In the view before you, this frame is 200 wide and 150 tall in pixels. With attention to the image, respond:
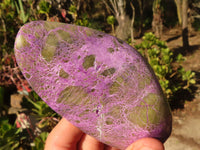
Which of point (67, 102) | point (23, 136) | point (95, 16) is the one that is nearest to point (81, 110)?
point (67, 102)

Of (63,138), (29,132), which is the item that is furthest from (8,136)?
(63,138)

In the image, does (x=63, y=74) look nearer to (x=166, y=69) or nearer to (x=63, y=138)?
(x=63, y=138)

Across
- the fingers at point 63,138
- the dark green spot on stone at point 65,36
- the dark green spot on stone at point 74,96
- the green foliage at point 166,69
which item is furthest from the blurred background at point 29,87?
the dark green spot on stone at point 65,36

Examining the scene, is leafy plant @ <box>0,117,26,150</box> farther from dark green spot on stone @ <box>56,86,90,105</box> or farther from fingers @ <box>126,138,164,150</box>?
fingers @ <box>126,138,164,150</box>

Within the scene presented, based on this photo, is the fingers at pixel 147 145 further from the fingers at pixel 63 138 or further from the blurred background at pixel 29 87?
the blurred background at pixel 29 87

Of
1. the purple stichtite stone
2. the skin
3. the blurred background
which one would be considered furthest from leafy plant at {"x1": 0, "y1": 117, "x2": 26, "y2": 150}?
the purple stichtite stone

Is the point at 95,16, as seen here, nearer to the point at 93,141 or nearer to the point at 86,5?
the point at 86,5

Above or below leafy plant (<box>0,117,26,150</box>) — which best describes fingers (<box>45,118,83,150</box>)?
above
